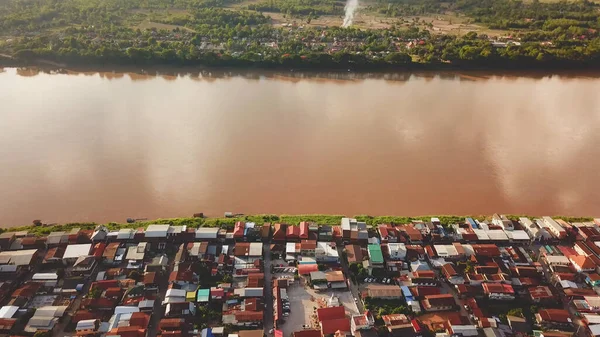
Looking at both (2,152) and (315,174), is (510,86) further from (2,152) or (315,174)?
(2,152)

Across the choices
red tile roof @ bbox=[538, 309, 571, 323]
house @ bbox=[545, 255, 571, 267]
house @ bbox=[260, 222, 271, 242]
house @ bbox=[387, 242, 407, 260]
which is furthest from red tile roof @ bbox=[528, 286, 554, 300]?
house @ bbox=[260, 222, 271, 242]

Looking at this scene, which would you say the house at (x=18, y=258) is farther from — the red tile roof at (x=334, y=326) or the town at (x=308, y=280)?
the red tile roof at (x=334, y=326)

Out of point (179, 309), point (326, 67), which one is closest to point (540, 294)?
point (179, 309)

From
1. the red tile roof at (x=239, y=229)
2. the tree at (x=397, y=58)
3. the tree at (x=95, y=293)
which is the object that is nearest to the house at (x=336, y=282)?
the red tile roof at (x=239, y=229)

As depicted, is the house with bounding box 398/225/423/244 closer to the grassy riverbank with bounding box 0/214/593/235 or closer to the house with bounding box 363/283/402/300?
the grassy riverbank with bounding box 0/214/593/235

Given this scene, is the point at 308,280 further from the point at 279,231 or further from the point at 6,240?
the point at 6,240
